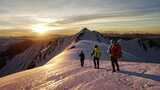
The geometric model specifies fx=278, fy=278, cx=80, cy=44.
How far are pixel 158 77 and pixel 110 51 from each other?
3901 mm

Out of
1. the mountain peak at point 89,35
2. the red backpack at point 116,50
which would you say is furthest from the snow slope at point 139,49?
the red backpack at point 116,50

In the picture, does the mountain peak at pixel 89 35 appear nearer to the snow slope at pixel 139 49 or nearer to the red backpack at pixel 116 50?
the snow slope at pixel 139 49

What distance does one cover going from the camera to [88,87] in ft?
48.6

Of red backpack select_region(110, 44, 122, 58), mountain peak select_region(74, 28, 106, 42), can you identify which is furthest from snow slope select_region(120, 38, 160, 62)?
red backpack select_region(110, 44, 122, 58)

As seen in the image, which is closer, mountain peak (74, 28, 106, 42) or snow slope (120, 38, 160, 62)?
mountain peak (74, 28, 106, 42)

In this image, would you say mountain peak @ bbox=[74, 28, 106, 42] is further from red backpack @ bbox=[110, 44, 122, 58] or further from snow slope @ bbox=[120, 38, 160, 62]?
red backpack @ bbox=[110, 44, 122, 58]

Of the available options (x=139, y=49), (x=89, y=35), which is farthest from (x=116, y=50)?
(x=139, y=49)

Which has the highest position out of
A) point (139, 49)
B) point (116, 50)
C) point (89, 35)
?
point (116, 50)

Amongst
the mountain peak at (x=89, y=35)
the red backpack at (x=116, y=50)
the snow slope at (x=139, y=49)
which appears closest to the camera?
the red backpack at (x=116, y=50)

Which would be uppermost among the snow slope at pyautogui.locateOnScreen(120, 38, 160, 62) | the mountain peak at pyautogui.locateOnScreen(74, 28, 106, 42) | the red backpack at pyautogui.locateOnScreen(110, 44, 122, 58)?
the red backpack at pyautogui.locateOnScreen(110, 44, 122, 58)

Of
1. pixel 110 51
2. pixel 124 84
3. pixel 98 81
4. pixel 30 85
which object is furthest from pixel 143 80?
pixel 30 85

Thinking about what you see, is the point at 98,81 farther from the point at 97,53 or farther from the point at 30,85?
the point at 97,53

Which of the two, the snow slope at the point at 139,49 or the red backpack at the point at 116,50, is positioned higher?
the red backpack at the point at 116,50

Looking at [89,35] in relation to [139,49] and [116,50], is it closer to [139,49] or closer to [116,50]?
[139,49]
